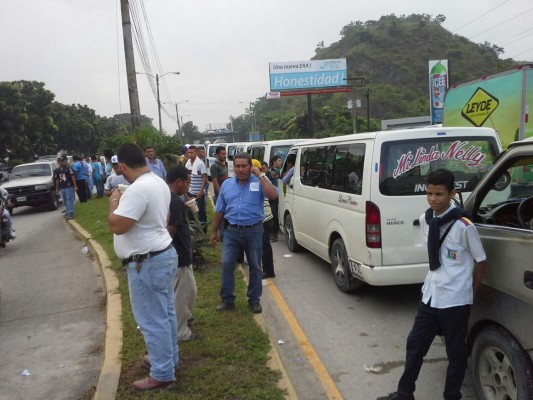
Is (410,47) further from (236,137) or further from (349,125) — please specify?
(236,137)

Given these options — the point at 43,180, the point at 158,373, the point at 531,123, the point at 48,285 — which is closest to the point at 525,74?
the point at 531,123

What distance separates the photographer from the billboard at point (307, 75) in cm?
3678

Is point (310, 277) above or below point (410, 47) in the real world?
below

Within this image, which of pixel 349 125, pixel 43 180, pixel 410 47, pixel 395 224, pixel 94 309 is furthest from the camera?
pixel 410 47

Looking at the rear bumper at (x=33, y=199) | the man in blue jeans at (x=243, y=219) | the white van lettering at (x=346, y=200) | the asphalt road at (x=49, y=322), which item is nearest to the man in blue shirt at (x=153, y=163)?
the asphalt road at (x=49, y=322)

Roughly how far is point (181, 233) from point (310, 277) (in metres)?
3.02

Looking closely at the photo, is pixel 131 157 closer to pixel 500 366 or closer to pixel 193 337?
pixel 193 337

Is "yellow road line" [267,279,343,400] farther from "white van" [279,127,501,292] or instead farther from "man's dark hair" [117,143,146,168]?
"man's dark hair" [117,143,146,168]

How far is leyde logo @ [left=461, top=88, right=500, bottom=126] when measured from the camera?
793 cm

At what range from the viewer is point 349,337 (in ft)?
15.1

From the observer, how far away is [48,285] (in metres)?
7.09

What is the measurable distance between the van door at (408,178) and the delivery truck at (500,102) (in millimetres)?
2751

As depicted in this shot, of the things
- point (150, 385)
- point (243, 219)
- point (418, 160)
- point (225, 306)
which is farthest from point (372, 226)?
point (150, 385)

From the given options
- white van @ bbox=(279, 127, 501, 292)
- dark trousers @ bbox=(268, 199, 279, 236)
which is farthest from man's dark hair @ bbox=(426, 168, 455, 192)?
dark trousers @ bbox=(268, 199, 279, 236)
